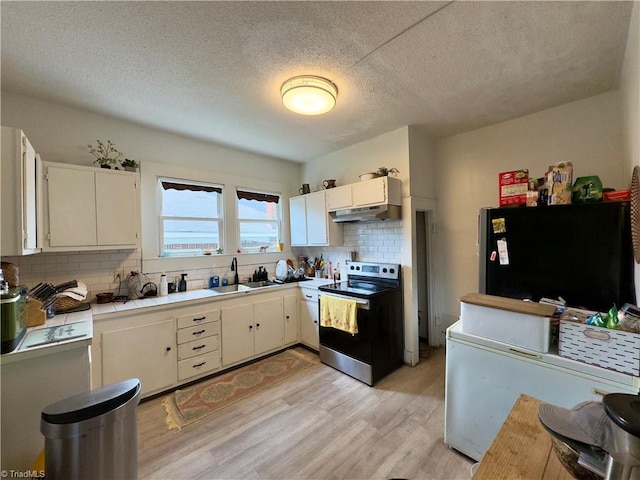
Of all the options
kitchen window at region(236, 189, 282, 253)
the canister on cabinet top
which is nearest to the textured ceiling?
kitchen window at region(236, 189, 282, 253)

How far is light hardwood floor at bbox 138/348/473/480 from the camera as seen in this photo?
67.7 inches

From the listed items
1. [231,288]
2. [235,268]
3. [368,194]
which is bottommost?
[231,288]

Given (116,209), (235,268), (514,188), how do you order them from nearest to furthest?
(514,188), (116,209), (235,268)

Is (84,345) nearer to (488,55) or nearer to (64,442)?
(64,442)

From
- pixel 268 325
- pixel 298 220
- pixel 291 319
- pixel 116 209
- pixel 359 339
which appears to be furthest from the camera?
pixel 298 220

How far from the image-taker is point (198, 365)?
2729 mm

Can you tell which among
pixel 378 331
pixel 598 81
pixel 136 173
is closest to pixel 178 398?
pixel 378 331

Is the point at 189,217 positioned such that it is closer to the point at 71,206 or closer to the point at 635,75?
the point at 71,206

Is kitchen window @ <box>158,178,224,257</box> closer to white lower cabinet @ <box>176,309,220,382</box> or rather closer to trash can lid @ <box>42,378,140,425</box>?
white lower cabinet @ <box>176,309,220,382</box>

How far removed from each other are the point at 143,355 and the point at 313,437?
5.54 ft

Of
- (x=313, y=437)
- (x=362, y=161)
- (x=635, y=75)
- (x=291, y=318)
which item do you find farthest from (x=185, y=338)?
(x=635, y=75)

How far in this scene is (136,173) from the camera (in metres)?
2.66

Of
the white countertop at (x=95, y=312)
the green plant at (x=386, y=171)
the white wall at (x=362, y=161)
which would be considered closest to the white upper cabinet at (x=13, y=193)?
the white countertop at (x=95, y=312)

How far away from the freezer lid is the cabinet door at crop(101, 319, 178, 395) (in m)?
2.51
